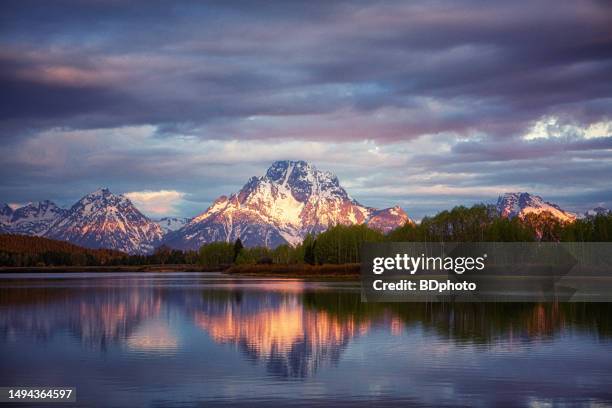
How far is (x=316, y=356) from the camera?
37.1 metres

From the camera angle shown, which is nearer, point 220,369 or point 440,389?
point 440,389

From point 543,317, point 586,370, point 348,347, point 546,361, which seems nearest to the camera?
point 586,370

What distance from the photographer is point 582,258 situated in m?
180

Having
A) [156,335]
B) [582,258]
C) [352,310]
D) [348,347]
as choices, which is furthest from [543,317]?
[582,258]

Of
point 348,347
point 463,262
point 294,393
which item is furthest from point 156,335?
point 463,262

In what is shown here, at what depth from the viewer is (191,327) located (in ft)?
170

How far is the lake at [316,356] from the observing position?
2734 centimetres

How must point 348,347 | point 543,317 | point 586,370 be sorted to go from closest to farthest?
point 586,370, point 348,347, point 543,317

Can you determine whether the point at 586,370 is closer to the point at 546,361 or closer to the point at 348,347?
the point at 546,361

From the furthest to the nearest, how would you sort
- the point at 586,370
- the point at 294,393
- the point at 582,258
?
the point at 582,258 → the point at 586,370 → the point at 294,393

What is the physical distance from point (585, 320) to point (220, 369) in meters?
32.0

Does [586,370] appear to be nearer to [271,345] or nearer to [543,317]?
[271,345]

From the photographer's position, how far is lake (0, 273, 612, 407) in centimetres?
2734

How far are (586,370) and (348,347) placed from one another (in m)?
12.6
